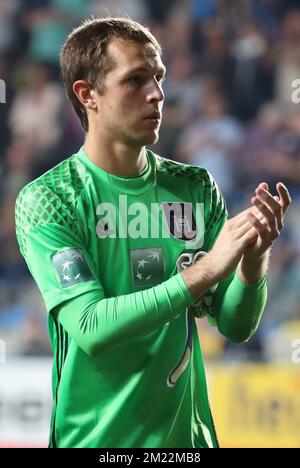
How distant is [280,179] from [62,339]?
128 inches

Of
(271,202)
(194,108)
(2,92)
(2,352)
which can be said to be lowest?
(2,352)

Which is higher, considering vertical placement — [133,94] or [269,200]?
[133,94]

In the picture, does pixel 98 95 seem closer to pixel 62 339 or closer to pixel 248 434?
pixel 62 339

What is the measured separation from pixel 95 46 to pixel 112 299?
0.56m

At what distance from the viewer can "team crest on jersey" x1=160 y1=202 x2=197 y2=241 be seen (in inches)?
77.1

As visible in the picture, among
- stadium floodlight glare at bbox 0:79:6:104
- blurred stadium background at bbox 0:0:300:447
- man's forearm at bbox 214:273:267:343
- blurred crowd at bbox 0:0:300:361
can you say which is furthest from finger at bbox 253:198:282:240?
stadium floodlight glare at bbox 0:79:6:104

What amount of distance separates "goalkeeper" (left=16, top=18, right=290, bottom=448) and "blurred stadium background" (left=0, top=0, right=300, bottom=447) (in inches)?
98.3

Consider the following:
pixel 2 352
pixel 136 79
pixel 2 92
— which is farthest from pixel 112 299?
pixel 2 92

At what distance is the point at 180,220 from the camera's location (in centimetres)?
196

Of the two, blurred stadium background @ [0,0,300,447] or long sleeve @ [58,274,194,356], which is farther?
blurred stadium background @ [0,0,300,447]

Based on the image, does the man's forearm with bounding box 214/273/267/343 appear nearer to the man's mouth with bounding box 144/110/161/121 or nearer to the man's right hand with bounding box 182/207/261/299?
the man's right hand with bounding box 182/207/261/299

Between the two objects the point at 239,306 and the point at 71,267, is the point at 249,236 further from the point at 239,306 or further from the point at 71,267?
the point at 71,267

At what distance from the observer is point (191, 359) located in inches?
75.3
